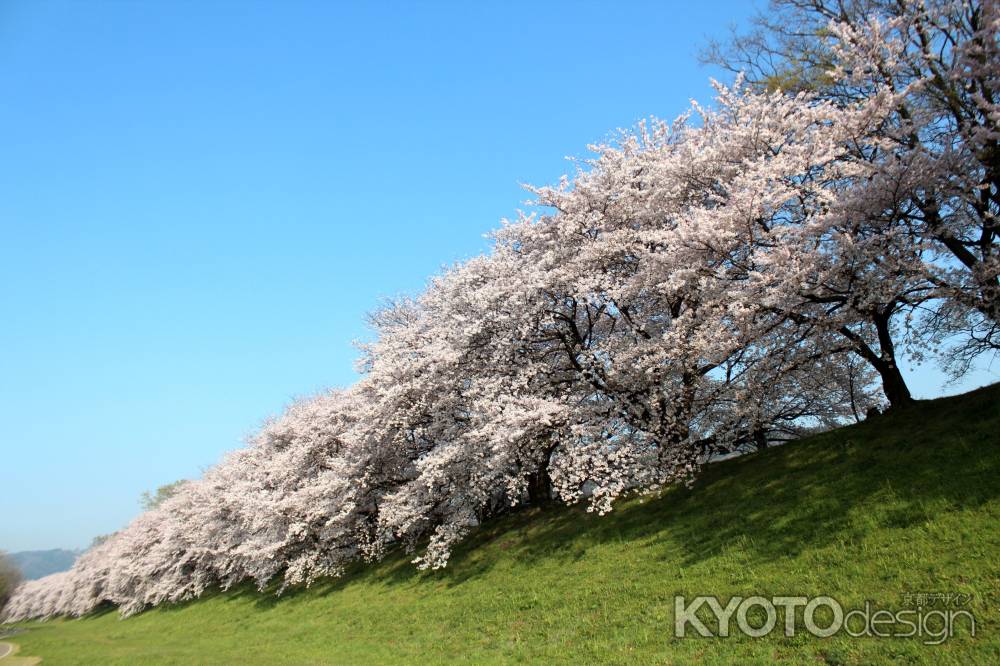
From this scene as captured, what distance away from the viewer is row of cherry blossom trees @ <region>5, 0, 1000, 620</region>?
15.3m

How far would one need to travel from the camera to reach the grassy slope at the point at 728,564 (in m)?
10.4

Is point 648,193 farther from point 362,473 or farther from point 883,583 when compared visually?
point 362,473

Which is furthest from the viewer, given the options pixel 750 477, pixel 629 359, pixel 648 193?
pixel 648 193

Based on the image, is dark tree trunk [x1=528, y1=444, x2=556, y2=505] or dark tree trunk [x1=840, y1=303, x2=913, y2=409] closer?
dark tree trunk [x1=840, y1=303, x2=913, y2=409]

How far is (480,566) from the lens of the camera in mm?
22406

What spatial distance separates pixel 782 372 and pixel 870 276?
4.77 m

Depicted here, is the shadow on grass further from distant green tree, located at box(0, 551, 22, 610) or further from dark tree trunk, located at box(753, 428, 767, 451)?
distant green tree, located at box(0, 551, 22, 610)

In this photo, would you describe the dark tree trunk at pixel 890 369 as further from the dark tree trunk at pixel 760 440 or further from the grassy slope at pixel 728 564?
the dark tree trunk at pixel 760 440

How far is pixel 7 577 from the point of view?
95.8m

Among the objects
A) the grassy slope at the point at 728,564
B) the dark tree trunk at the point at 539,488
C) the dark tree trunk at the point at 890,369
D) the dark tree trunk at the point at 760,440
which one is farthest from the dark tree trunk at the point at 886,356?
the dark tree trunk at the point at 539,488

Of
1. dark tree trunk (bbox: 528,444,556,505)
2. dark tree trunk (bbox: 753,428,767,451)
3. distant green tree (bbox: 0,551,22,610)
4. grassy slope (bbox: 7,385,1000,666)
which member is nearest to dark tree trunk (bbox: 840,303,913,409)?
grassy slope (bbox: 7,385,1000,666)

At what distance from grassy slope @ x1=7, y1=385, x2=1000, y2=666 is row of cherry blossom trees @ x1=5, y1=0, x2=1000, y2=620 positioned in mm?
1659

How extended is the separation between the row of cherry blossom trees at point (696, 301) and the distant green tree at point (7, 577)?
9187 centimetres

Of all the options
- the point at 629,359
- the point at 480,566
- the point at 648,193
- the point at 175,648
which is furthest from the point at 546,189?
the point at 175,648
